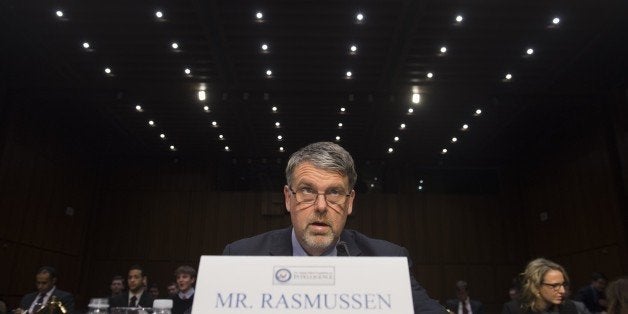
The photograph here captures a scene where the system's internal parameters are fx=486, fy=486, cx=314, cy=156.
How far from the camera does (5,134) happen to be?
9.72 meters

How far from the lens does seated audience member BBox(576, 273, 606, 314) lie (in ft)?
24.9

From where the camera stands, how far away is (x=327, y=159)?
1.54 m

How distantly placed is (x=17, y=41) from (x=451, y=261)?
37.1ft

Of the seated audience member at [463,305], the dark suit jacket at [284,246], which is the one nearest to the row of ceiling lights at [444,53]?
the seated audience member at [463,305]

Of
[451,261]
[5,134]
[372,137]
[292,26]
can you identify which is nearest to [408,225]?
[451,261]

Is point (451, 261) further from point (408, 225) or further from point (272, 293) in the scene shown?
point (272, 293)

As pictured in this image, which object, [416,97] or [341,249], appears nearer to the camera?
[341,249]

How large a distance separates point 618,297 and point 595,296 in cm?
584

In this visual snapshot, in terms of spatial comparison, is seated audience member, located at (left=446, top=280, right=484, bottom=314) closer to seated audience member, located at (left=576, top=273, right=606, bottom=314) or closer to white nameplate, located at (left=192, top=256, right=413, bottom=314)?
seated audience member, located at (left=576, top=273, right=606, bottom=314)

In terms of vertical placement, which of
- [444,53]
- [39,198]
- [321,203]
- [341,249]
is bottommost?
[341,249]

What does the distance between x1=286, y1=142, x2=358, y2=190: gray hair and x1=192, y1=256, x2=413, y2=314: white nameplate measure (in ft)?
2.02

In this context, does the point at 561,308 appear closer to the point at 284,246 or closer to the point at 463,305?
the point at 284,246

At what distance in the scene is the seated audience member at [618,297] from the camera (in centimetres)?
273

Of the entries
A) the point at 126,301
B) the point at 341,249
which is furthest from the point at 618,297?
the point at 126,301
